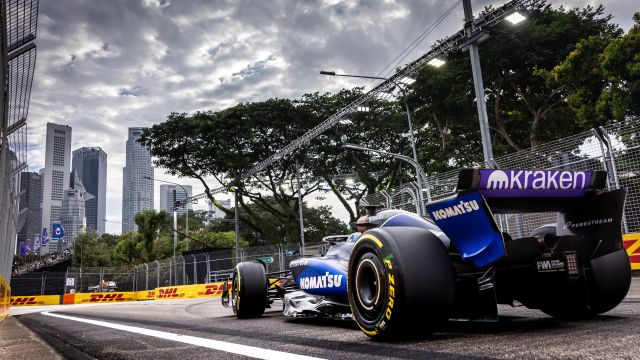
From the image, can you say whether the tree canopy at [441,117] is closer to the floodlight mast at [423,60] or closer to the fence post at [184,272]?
the floodlight mast at [423,60]

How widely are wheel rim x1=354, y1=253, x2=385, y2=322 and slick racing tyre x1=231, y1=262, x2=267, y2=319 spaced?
339cm

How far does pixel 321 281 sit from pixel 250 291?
7.02 ft

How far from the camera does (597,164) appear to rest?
31.1 feet

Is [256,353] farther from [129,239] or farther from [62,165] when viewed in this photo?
[62,165]

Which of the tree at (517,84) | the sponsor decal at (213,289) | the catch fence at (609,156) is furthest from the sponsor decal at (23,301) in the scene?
the catch fence at (609,156)

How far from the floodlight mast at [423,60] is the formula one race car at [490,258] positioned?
10.9 meters

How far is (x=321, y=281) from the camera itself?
4488mm

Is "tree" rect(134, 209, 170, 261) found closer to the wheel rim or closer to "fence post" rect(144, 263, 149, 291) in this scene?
"fence post" rect(144, 263, 149, 291)

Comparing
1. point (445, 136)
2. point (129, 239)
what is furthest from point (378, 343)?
point (129, 239)

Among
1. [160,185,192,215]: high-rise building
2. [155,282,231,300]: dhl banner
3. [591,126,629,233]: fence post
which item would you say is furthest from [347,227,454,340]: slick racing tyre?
[160,185,192,215]: high-rise building

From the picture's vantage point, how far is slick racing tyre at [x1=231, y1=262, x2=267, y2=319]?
6.33 meters

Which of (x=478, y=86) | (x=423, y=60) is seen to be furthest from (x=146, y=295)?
(x=478, y=86)

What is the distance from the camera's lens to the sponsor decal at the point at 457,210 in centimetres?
269

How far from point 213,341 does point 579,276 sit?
2.50 meters
